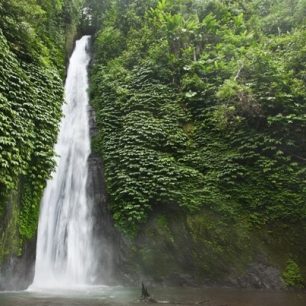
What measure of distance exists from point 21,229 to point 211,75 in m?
8.33

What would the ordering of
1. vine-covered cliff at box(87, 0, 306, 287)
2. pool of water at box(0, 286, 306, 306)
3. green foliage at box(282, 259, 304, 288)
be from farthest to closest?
1. vine-covered cliff at box(87, 0, 306, 287)
2. green foliage at box(282, 259, 304, 288)
3. pool of water at box(0, 286, 306, 306)

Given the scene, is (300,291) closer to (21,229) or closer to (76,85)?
(21,229)

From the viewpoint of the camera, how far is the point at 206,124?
11141mm

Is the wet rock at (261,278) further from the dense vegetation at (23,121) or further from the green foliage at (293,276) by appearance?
the dense vegetation at (23,121)

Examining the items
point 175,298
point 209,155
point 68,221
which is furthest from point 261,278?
point 68,221

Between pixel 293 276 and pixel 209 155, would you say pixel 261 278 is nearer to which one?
pixel 293 276

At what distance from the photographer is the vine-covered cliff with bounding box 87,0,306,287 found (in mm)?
8789

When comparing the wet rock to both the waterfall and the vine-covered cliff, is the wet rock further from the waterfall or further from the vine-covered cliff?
the waterfall

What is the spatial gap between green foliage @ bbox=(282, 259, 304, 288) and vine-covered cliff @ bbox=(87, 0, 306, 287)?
0.08 feet

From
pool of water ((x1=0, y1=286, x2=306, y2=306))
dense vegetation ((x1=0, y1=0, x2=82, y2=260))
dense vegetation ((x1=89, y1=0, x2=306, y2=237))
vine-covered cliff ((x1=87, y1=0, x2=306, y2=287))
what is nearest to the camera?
pool of water ((x1=0, y1=286, x2=306, y2=306))

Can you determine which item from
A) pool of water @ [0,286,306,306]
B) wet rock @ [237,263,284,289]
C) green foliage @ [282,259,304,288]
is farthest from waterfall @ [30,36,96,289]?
green foliage @ [282,259,304,288]

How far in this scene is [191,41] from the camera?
46.2 feet

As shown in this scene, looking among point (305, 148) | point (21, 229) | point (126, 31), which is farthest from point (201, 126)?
point (126, 31)

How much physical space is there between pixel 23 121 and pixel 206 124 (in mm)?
5754
